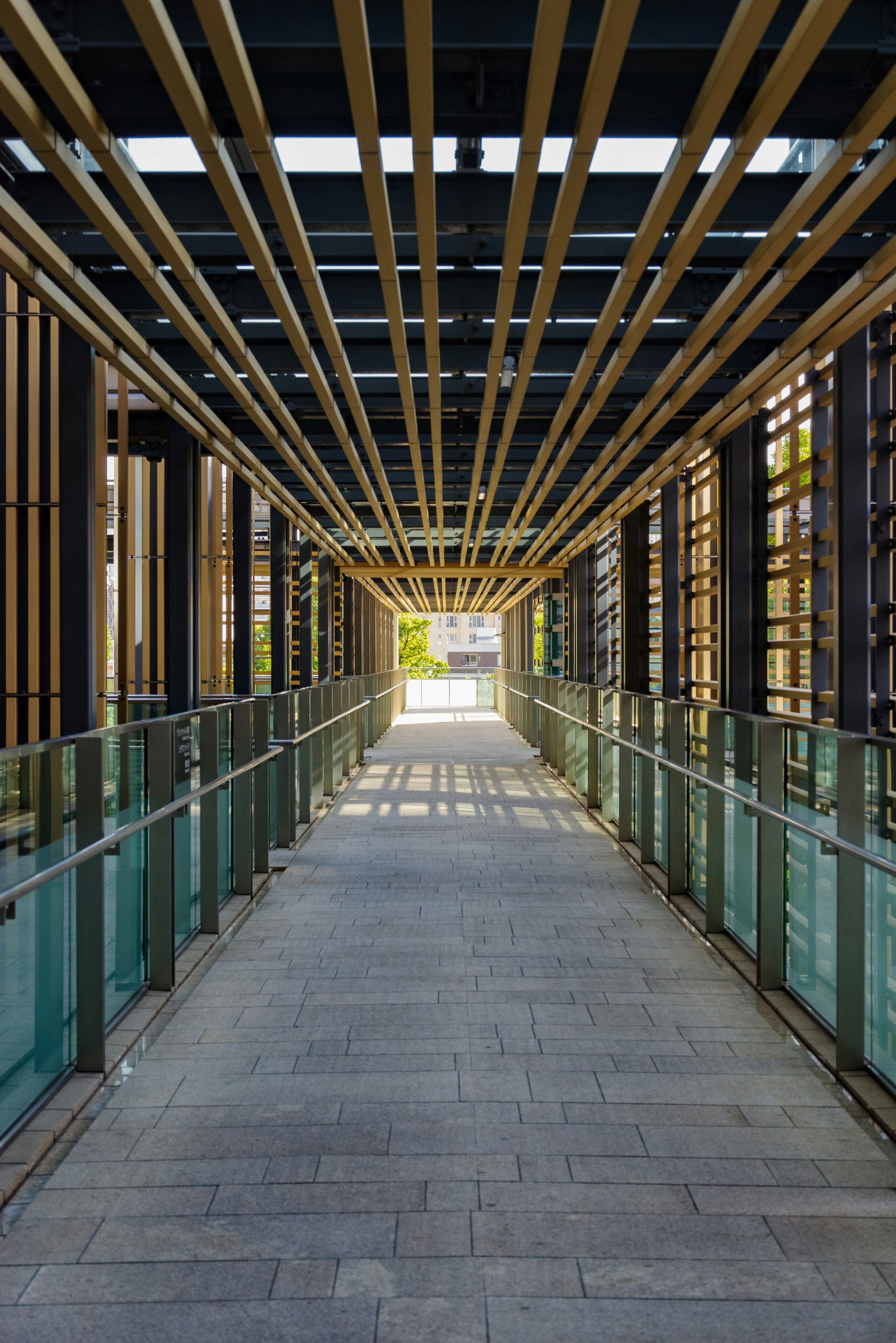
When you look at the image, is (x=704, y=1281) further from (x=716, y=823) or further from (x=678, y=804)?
(x=678, y=804)

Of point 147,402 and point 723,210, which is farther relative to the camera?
point 147,402

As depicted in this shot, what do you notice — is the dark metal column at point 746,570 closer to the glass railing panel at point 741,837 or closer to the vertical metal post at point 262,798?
the glass railing panel at point 741,837

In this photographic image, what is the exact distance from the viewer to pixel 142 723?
161 inches

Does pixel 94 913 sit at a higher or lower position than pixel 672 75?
lower

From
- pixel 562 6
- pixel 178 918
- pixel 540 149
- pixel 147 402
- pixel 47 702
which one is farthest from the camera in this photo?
pixel 147 402

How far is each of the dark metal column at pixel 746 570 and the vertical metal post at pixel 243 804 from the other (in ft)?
10.4

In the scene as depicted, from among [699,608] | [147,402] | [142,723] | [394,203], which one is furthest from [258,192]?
[699,608]

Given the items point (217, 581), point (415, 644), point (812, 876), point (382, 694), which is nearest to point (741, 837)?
point (812, 876)

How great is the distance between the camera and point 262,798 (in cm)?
677

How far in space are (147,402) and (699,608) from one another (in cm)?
577

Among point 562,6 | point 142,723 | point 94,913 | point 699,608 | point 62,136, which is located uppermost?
point 62,136

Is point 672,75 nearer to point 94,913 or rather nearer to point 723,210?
point 723,210

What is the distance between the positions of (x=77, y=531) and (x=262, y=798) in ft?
7.39

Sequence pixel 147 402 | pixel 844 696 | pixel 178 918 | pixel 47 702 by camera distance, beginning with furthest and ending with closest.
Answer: pixel 147 402
pixel 47 702
pixel 844 696
pixel 178 918
